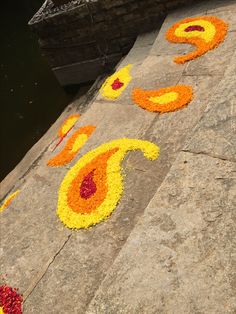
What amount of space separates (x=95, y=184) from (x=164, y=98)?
1706mm

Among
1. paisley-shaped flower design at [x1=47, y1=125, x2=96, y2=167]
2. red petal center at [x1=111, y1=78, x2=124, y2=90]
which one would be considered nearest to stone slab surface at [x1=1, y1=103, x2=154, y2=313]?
paisley-shaped flower design at [x1=47, y1=125, x2=96, y2=167]

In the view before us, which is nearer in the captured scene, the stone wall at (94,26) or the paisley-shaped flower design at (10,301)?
the paisley-shaped flower design at (10,301)

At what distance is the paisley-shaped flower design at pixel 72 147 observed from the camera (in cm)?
511

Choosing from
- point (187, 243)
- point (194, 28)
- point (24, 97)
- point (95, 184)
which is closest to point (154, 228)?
point (187, 243)

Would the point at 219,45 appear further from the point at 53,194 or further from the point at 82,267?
the point at 82,267

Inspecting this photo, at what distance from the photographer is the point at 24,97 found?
10.5m

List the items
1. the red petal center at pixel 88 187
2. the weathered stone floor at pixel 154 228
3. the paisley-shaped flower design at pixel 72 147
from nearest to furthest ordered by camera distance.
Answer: the weathered stone floor at pixel 154 228
the red petal center at pixel 88 187
the paisley-shaped flower design at pixel 72 147

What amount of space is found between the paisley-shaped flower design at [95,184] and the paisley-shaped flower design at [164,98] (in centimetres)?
72

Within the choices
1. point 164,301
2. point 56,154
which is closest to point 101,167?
point 56,154

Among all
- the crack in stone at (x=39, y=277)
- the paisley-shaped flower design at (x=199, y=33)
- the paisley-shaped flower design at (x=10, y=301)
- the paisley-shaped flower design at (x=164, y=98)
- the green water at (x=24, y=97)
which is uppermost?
the paisley-shaped flower design at (x=199, y=33)

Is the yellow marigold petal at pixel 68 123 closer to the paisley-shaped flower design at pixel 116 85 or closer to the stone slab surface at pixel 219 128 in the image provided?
the paisley-shaped flower design at pixel 116 85

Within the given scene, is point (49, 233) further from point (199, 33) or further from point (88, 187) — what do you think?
point (199, 33)

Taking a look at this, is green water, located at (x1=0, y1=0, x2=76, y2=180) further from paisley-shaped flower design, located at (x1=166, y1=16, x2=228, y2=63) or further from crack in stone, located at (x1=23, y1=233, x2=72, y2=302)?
crack in stone, located at (x1=23, y1=233, x2=72, y2=302)

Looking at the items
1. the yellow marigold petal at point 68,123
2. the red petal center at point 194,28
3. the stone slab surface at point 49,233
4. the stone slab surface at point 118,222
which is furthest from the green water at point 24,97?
the stone slab surface at point 118,222
